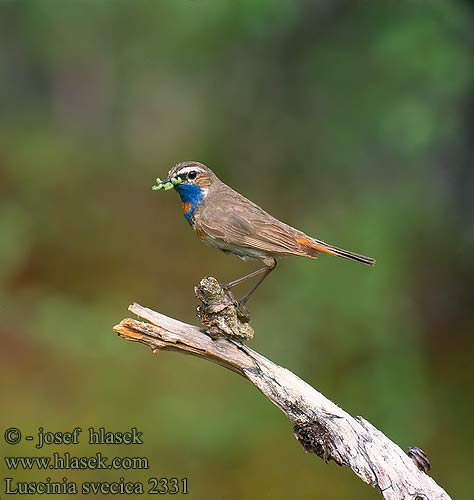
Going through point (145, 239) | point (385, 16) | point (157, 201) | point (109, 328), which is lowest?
point (109, 328)

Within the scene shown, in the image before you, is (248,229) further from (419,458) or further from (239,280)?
(419,458)

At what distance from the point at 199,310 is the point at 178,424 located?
11.8 feet

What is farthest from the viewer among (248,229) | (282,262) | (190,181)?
(282,262)

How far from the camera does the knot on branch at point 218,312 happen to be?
418 cm

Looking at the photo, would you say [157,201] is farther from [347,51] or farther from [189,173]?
[189,173]

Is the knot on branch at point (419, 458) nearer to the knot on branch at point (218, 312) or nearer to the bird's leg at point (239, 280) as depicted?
the knot on branch at point (218, 312)

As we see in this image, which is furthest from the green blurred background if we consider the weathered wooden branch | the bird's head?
the weathered wooden branch

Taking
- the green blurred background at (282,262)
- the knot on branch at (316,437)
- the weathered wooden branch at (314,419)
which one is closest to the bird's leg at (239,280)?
the weathered wooden branch at (314,419)

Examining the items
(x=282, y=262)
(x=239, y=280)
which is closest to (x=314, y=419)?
(x=239, y=280)

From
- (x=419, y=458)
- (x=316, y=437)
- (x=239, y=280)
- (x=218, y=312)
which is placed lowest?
(x=419, y=458)

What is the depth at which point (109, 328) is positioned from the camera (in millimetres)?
8156

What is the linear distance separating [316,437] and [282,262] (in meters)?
4.64

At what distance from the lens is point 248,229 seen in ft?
15.4

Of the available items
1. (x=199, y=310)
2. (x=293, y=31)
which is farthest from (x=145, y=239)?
(x=199, y=310)
